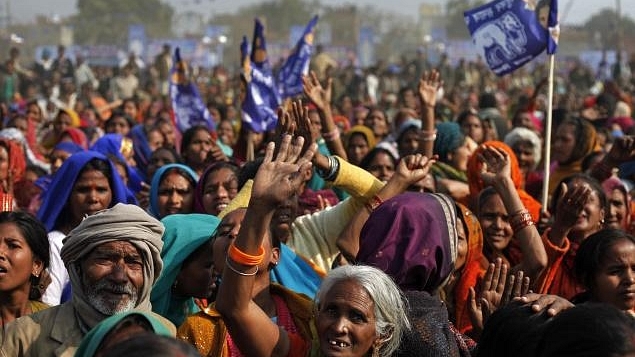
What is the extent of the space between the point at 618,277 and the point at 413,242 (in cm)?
91

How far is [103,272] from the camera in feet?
11.7

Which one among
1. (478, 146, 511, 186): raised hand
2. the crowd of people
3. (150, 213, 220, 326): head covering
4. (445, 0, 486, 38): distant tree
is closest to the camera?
the crowd of people

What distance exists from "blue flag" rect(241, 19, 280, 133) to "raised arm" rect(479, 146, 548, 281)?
3446 millimetres

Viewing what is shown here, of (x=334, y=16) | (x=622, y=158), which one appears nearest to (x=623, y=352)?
(x=622, y=158)

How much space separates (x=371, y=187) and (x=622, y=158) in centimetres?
180

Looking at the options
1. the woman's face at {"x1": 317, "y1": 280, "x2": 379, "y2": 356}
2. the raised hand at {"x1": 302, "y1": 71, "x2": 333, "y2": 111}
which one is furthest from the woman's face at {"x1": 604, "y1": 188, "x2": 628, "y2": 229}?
the woman's face at {"x1": 317, "y1": 280, "x2": 379, "y2": 356}

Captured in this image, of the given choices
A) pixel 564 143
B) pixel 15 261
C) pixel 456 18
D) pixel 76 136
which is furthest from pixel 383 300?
pixel 456 18

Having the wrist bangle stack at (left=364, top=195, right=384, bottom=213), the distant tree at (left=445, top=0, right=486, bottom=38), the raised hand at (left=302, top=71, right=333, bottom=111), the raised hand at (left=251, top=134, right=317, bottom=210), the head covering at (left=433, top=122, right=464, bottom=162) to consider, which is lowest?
the distant tree at (left=445, top=0, right=486, bottom=38)

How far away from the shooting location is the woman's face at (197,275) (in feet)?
13.7

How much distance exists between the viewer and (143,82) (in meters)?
24.8

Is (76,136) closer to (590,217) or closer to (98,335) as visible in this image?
(590,217)

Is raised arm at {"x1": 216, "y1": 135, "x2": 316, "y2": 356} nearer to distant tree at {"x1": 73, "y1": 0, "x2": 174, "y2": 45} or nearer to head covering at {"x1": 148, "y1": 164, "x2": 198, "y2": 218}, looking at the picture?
head covering at {"x1": 148, "y1": 164, "x2": 198, "y2": 218}

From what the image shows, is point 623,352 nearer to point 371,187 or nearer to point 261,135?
point 371,187

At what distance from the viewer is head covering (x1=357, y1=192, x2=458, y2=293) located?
3742mm
